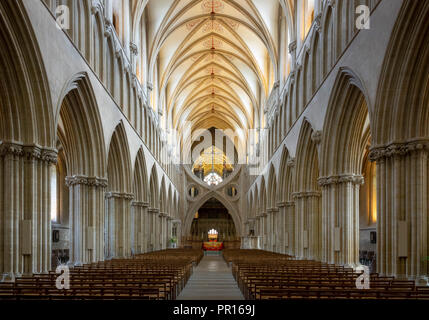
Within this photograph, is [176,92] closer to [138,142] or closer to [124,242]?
[138,142]

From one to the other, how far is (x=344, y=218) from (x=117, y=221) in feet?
40.7

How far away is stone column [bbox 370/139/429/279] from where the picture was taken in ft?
37.9

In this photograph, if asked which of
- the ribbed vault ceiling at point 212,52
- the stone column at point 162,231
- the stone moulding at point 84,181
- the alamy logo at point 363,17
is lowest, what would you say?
the stone column at point 162,231

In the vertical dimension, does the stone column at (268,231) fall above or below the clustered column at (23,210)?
below

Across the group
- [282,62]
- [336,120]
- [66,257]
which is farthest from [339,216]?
[66,257]

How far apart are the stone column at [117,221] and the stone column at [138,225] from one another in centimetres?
417

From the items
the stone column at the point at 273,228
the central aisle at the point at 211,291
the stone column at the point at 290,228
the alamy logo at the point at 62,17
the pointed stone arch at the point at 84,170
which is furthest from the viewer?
the stone column at the point at 273,228

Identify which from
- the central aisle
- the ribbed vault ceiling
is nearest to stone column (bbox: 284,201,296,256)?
the central aisle

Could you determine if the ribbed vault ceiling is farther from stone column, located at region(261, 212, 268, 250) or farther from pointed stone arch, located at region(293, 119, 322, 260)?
stone column, located at region(261, 212, 268, 250)

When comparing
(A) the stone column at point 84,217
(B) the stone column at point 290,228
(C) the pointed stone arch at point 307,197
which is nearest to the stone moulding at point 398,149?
(C) the pointed stone arch at point 307,197

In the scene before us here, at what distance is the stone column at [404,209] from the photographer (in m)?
11.5

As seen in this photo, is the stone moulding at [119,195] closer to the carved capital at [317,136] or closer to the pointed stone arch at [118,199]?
the pointed stone arch at [118,199]

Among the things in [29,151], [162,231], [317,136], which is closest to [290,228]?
[317,136]

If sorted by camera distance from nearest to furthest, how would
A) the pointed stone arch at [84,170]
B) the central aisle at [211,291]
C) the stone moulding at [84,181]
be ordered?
the central aisle at [211,291] → the pointed stone arch at [84,170] → the stone moulding at [84,181]
